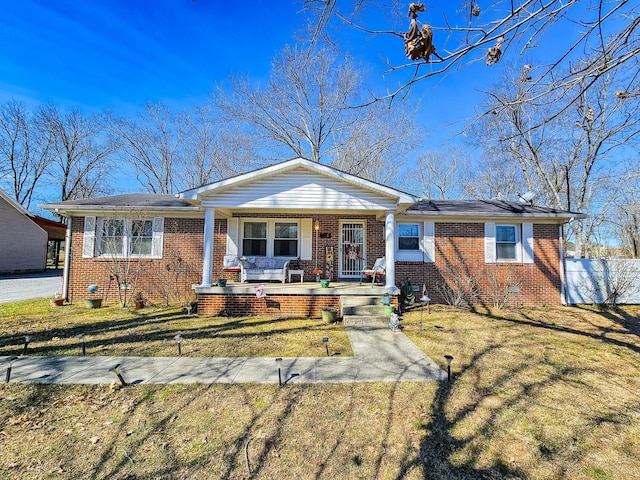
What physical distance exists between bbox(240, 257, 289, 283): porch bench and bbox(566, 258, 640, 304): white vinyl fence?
32.3ft

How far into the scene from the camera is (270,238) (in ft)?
33.4

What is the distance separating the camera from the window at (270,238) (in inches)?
401

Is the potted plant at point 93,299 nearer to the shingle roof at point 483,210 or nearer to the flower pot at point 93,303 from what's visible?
the flower pot at point 93,303

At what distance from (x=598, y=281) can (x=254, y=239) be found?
1210cm

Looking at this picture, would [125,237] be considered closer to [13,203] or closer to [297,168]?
[297,168]

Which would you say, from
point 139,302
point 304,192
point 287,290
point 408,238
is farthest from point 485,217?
point 139,302

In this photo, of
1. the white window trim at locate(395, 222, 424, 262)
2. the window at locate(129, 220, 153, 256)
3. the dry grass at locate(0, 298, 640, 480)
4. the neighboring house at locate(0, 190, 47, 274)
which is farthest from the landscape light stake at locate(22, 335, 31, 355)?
the neighboring house at locate(0, 190, 47, 274)

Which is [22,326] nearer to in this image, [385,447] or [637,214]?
[385,447]

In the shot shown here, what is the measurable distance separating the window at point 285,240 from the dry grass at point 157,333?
295 centimetres

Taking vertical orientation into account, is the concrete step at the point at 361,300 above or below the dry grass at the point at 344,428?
above

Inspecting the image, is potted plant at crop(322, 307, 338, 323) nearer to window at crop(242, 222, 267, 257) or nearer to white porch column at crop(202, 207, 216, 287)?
white porch column at crop(202, 207, 216, 287)

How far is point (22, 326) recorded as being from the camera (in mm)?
6801

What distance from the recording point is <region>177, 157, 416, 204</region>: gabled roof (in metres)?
7.94

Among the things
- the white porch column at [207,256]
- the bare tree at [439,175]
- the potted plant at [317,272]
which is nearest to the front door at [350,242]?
the potted plant at [317,272]
